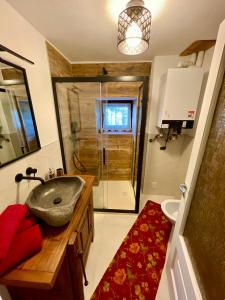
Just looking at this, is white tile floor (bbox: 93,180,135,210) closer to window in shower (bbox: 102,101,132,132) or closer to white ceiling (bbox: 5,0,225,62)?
window in shower (bbox: 102,101,132,132)

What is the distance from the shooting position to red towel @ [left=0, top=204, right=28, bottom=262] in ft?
2.02

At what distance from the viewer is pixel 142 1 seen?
Result: 2.97 feet

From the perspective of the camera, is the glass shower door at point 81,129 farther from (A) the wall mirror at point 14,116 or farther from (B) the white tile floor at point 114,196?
(A) the wall mirror at point 14,116

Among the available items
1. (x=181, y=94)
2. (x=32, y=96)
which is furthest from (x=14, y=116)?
(x=181, y=94)

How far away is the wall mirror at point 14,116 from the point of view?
3.07ft

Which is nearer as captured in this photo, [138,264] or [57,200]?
[57,200]

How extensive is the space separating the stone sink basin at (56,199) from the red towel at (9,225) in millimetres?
97

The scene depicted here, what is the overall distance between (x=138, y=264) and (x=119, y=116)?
2.29 m

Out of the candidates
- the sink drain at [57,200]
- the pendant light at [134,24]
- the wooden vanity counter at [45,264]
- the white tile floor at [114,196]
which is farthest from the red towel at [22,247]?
the white tile floor at [114,196]

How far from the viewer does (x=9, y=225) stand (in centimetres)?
69

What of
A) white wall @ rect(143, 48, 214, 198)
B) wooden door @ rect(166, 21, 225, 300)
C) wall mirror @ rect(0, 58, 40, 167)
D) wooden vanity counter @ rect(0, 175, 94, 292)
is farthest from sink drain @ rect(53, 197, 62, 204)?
white wall @ rect(143, 48, 214, 198)

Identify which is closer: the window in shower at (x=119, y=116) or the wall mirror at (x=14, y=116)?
the wall mirror at (x=14, y=116)

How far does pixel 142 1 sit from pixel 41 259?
174cm

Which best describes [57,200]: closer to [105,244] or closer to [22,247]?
[22,247]
